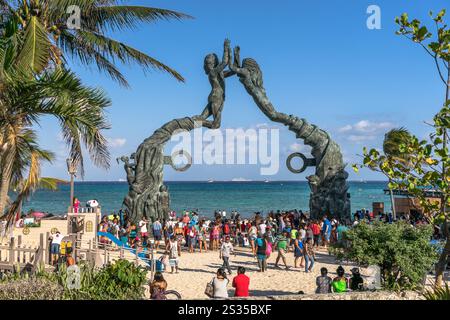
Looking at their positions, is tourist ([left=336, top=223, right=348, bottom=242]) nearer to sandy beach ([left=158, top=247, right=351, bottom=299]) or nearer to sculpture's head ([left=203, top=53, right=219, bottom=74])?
A: sandy beach ([left=158, top=247, right=351, bottom=299])

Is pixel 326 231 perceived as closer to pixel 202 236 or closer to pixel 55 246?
pixel 202 236

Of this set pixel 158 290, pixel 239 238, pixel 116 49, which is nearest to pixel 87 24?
pixel 116 49

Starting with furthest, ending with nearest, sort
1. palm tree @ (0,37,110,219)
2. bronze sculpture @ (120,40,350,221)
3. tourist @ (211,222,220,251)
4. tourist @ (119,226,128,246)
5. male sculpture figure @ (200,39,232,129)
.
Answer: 1. male sculpture figure @ (200,39,232,129)
2. bronze sculpture @ (120,40,350,221)
3. tourist @ (211,222,220,251)
4. tourist @ (119,226,128,246)
5. palm tree @ (0,37,110,219)

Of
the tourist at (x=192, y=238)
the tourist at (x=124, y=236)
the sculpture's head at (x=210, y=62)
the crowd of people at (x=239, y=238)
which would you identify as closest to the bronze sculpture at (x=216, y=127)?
the sculpture's head at (x=210, y=62)

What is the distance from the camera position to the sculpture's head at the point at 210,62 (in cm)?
2472

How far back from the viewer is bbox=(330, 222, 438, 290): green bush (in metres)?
9.66

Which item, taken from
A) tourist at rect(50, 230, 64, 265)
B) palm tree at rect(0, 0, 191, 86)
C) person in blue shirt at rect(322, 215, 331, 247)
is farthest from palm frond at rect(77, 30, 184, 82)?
person in blue shirt at rect(322, 215, 331, 247)

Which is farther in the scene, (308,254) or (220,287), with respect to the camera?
(308,254)

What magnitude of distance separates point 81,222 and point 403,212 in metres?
20.8

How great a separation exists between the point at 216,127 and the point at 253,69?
3.78 metres

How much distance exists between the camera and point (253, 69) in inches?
984

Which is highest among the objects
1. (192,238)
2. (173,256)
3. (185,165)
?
(185,165)
